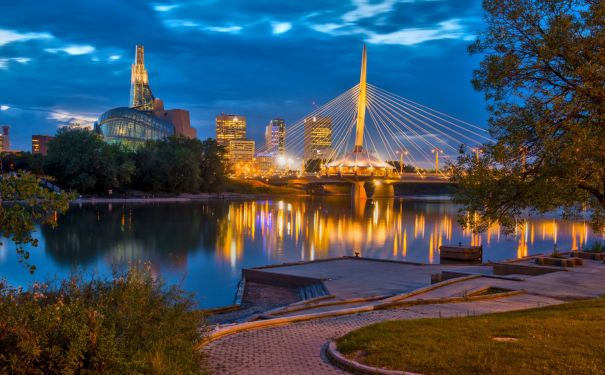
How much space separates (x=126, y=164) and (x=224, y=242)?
45.0 metres

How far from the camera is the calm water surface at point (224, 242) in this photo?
28250 millimetres

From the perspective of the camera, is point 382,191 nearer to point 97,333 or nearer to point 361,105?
point 361,105

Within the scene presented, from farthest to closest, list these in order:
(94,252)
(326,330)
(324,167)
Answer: (324,167), (94,252), (326,330)

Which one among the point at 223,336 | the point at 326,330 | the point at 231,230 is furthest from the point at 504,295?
the point at 231,230

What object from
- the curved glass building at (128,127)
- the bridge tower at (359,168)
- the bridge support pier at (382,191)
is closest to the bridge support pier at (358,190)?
the bridge tower at (359,168)

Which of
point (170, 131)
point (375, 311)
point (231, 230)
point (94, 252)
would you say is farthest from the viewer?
point (170, 131)

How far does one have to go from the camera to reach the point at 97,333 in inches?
242

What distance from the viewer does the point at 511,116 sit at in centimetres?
1318

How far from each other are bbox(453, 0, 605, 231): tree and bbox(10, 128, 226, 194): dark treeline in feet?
197

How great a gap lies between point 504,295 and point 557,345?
22.5 ft

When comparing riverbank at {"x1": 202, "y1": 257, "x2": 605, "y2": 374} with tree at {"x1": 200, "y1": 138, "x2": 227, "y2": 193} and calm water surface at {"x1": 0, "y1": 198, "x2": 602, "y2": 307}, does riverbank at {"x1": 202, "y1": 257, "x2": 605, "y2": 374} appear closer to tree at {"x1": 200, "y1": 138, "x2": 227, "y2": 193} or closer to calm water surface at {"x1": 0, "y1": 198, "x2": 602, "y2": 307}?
calm water surface at {"x1": 0, "y1": 198, "x2": 602, "y2": 307}

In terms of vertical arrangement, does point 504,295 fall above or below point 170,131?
below

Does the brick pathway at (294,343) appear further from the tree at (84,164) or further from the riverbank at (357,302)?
the tree at (84,164)

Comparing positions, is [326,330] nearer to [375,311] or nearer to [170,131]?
[375,311]
